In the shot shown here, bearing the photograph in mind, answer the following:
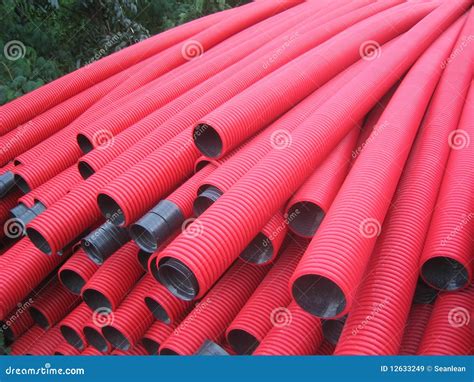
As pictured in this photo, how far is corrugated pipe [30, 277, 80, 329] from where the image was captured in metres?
4.31

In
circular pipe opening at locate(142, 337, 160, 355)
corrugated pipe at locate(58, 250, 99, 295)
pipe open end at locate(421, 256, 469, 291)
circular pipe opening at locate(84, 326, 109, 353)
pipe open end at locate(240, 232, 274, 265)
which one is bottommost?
circular pipe opening at locate(84, 326, 109, 353)

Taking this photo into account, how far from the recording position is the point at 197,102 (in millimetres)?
4855

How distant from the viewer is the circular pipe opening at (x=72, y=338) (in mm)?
4055

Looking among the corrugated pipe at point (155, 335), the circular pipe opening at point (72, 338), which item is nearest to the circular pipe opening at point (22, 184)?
the circular pipe opening at point (72, 338)

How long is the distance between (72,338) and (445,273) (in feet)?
11.1

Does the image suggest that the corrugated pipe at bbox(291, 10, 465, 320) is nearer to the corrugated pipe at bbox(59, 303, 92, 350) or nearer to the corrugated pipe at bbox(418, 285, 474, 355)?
the corrugated pipe at bbox(418, 285, 474, 355)

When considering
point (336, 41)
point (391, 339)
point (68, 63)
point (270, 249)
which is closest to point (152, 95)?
point (336, 41)

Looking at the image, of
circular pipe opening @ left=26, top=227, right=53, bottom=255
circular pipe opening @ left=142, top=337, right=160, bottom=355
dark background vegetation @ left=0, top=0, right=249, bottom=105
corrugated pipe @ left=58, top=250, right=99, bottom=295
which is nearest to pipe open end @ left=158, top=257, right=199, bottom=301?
circular pipe opening @ left=142, top=337, right=160, bottom=355

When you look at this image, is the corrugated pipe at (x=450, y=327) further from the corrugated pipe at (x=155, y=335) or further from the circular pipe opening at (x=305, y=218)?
the corrugated pipe at (x=155, y=335)

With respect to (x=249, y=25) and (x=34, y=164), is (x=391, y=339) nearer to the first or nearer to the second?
(x=34, y=164)

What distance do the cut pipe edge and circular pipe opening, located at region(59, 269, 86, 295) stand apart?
2.99 feet

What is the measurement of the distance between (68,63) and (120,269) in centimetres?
764

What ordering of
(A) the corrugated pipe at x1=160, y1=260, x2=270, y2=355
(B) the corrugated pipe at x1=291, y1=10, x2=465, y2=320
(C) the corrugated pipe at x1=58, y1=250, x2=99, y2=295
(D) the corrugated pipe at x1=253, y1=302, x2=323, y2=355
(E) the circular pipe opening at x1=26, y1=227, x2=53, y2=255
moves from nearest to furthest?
(B) the corrugated pipe at x1=291, y1=10, x2=465, y2=320 → (D) the corrugated pipe at x1=253, y1=302, x2=323, y2=355 → (A) the corrugated pipe at x1=160, y1=260, x2=270, y2=355 → (E) the circular pipe opening at x1=26, y1=227, x2=53, y2=255 → (C) the corrugated pipe at x1=58, y1=250, x2=99, y2=295

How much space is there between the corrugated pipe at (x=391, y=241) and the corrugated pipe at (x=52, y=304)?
294 centimetres
